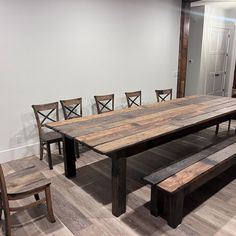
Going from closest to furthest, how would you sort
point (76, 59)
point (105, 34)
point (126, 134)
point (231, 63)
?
point (126, 134) → point (76, 59) → point (105, 34) → point (231, 63)

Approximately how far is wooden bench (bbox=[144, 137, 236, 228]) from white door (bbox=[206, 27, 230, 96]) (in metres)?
4.33

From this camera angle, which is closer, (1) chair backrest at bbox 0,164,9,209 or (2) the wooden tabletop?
(1) chair backrest at bbox 0,164,9,209

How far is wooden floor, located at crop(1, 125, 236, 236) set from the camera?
2.05 m

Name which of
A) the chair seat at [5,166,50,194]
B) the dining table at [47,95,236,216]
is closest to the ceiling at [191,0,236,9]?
the dining table at [47,95,236,216]

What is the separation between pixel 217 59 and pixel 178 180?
5.41 metres

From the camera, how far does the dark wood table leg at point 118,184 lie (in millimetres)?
2105

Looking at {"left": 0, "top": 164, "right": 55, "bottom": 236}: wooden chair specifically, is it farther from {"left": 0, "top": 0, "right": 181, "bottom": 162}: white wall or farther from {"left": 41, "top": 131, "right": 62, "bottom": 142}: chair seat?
{"left": 0, "top": 0, "right": 181, "bottom": 162}: white wall

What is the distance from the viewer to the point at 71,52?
12.1 feet

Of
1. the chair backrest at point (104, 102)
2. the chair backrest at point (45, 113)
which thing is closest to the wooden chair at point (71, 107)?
the chair backrest at point (45, 113)

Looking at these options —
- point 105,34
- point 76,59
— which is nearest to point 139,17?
point 105,34

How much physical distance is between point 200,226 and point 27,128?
265cm

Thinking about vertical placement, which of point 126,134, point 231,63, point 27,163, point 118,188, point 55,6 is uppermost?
point 55,6

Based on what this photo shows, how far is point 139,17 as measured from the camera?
4.45 meters

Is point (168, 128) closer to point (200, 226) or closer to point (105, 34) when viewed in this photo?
point (200, 226)
